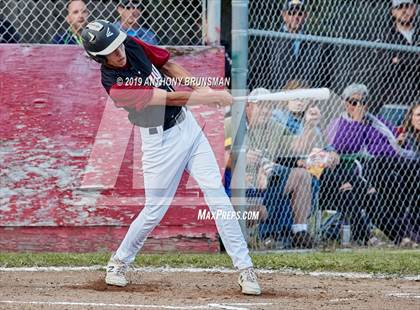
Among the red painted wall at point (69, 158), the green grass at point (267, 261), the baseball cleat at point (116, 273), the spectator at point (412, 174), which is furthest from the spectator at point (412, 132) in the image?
the baseball cleat at point (116, 273)

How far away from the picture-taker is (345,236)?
9562 millimetres

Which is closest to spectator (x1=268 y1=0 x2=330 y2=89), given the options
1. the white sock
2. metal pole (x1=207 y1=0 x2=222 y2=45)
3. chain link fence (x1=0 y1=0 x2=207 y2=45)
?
metal pole (x1=207 y1=0 x2=222 y2=45)

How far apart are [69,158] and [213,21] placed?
1.77 metres

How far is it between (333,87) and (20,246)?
3.42m

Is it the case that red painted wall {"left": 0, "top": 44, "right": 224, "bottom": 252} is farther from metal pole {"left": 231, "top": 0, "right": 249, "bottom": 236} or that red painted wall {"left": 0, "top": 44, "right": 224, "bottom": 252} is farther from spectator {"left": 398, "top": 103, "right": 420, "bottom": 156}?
spectator {"left": 398, "top": 103, "right": 420, "bottom": 156}

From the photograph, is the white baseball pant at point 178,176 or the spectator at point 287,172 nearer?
the white baseball pant at point 178,176

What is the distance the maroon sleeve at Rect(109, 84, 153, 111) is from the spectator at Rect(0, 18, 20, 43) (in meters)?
2.41

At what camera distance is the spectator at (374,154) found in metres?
9.75

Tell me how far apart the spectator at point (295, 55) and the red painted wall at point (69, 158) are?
67 centimetres

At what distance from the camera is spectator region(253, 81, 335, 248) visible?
9.16m

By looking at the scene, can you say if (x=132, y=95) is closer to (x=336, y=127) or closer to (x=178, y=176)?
(x=178, y=176)

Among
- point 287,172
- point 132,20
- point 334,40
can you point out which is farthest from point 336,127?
point 132,20

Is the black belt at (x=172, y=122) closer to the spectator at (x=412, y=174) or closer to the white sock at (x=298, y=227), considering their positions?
the white sock at (x=298, y=227)

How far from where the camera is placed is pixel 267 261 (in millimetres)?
8172
